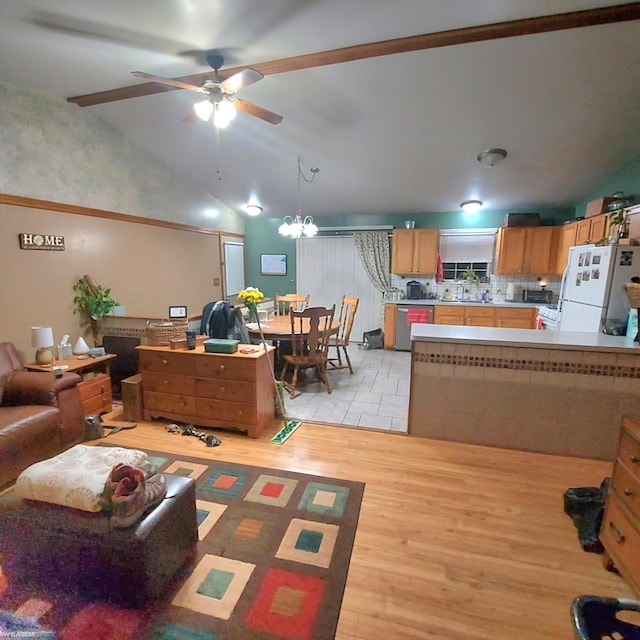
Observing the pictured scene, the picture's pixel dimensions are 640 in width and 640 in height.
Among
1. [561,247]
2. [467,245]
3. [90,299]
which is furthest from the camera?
[467,245]

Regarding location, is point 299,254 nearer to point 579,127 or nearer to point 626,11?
point 579,127

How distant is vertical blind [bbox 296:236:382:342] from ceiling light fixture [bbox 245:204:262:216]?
0.91 m

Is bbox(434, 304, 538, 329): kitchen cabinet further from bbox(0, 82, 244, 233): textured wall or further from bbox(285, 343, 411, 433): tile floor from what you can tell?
bbox(0, 82, 244, 233): textured wall

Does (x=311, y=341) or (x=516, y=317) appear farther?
(x=516, y=317)

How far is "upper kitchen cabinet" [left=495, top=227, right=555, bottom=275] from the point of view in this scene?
520 cm

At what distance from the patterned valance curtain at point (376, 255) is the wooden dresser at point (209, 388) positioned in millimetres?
3575

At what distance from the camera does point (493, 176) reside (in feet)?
14.5

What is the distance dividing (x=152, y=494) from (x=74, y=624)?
20.9 inches

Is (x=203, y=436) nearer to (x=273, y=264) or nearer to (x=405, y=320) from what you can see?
(x=405, y=320)

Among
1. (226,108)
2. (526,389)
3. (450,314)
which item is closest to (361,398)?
(526,389)

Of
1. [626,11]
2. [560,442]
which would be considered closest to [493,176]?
[626,11]

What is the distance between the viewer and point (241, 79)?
2.15 m

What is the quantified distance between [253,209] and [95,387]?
4017 mm

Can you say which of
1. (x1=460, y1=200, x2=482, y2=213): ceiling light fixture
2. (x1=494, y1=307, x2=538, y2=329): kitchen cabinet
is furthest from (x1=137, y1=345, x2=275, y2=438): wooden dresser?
(x1=460, y1=200, x2=482, y2=213): ceiling light fixture
